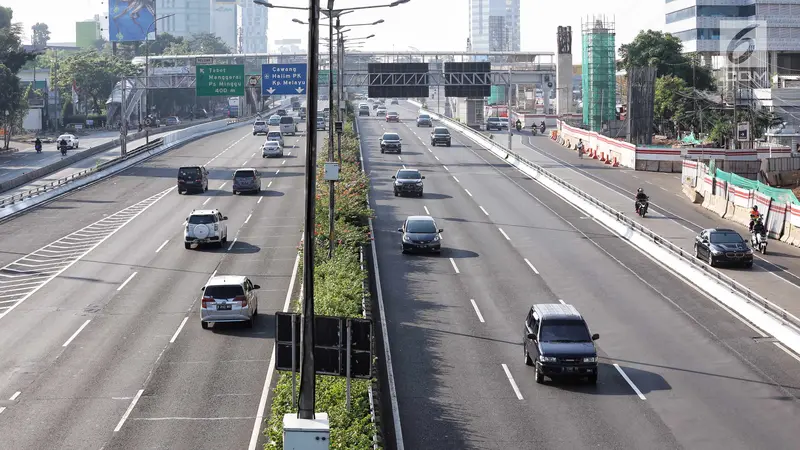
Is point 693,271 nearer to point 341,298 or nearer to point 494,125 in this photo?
point 341,298

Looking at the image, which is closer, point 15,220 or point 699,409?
point 699,409

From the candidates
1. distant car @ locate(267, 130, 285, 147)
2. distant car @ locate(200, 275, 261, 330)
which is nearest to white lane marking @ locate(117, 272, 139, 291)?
distant car @ locate(200, 275, 261, 330)

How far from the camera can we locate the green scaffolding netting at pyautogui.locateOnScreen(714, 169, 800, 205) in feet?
172

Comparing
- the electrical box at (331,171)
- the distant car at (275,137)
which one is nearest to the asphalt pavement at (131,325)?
the electrical box at (331,171)

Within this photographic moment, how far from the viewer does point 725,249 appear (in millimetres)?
44562

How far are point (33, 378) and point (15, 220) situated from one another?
33.0 m

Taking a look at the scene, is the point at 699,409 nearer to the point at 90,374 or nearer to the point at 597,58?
the point at 90,374

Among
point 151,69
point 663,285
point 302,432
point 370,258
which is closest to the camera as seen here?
point 302,432

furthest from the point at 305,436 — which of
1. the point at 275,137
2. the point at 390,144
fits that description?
the point at 275,137

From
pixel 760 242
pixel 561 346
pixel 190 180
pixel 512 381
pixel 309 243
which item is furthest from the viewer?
pixel 190 180

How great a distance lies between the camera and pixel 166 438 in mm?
22766

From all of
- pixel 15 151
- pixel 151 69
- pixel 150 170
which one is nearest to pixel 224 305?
pixel 150 170

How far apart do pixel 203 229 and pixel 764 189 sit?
28.0m

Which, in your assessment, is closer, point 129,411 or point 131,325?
point 129,411
